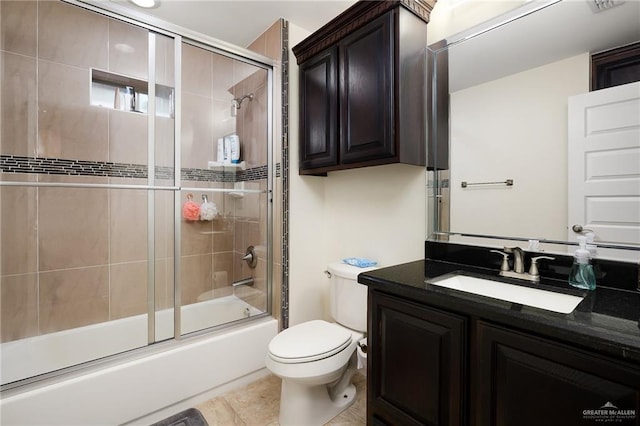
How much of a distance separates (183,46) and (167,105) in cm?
37

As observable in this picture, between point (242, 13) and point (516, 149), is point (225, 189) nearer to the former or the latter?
point (242, 13)

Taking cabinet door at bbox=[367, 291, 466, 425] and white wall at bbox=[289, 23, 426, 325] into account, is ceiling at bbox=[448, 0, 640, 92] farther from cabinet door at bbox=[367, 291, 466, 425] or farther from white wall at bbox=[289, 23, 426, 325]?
cabinet door at bbox=[367, 291, 466, 425]

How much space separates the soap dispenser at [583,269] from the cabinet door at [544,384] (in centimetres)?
47

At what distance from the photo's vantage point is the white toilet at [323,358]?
1.38 meters

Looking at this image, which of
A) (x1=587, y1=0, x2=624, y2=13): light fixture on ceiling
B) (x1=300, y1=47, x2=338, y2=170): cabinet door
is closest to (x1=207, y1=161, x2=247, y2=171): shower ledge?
(x1=300, y1=47, x2=338, y2=170): cabinet door

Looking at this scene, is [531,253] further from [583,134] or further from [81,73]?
[81,73]

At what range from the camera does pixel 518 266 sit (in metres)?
1.23

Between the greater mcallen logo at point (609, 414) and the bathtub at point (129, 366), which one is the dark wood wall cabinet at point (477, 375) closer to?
the greater mcallen logo at point (609, 414)

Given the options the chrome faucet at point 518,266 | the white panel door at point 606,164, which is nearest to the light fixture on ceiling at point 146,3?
the white panel door at point 606,164

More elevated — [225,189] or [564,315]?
[225,189]

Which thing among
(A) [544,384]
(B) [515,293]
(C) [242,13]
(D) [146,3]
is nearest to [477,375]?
(A) [544,384]

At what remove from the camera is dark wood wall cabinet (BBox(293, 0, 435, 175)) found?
144cm

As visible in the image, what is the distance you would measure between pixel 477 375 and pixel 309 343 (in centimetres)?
82

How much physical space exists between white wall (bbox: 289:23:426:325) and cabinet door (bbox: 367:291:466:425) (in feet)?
2.06
